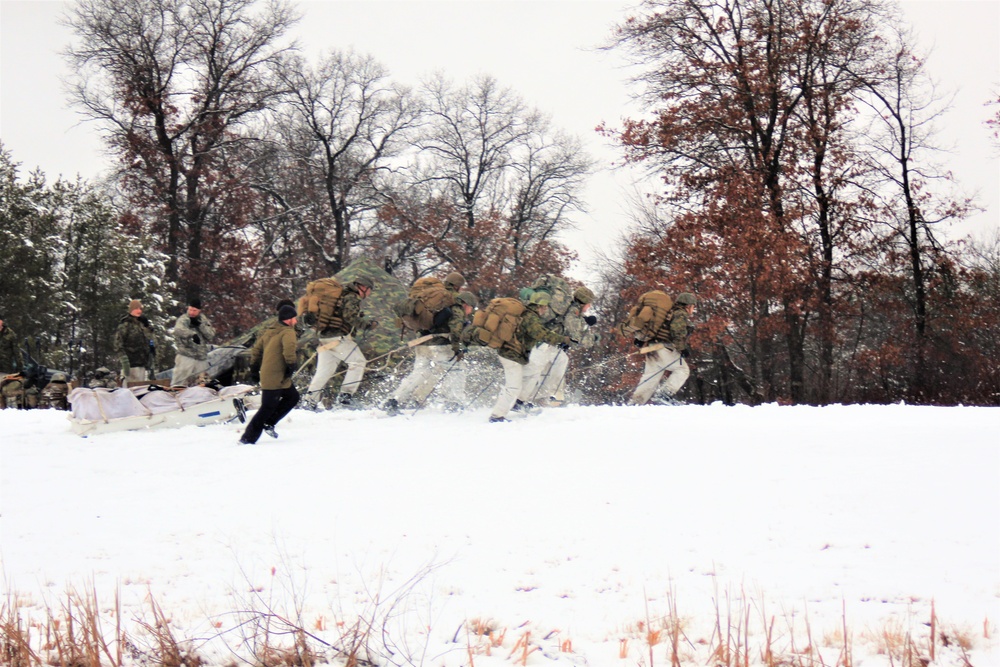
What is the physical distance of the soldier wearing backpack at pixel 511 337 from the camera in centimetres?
1212

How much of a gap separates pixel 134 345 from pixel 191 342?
4.95 feet

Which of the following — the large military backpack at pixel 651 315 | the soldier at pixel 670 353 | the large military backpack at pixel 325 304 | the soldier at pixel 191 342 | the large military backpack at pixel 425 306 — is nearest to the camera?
the large military backpack at pixel 325 304

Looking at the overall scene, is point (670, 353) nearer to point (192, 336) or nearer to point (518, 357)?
point (518, 357)

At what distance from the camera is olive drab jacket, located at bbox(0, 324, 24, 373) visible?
676 inches

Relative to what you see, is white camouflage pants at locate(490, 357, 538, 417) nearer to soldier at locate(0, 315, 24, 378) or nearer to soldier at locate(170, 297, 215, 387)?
soldier at locate(170, 297, 215, 387)

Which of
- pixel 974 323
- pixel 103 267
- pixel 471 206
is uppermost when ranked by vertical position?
pixel 471 206

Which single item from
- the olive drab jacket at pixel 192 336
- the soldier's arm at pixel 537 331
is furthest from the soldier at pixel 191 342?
the soldier's arm at pixel 537 331

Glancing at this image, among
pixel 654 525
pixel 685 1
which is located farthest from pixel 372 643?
pixel 685 1

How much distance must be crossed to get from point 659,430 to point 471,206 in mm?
29824

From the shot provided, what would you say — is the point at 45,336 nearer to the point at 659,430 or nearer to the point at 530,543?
the point at 659,430

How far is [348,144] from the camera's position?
36.1 meters

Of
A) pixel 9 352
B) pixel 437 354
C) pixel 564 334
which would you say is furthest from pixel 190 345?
pixel 564 334

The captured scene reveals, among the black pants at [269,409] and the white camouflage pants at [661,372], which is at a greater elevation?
the white camouflage pants at [661,372]

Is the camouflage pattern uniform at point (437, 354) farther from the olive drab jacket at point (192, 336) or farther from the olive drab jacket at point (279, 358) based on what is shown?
the olive drab jacket at point (192, 336)
